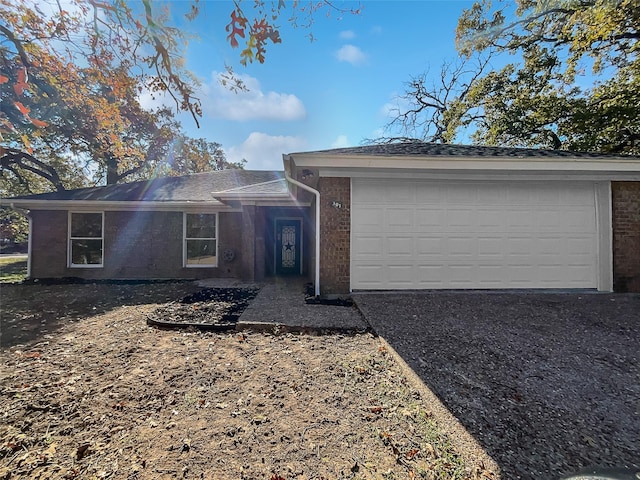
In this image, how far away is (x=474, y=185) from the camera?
22.7 feet

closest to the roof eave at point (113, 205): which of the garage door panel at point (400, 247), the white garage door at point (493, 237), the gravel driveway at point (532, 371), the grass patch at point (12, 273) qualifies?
the grass patch at point (12, 273)

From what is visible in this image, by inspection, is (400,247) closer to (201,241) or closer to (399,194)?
(399,194)

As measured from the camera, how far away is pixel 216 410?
103 inches

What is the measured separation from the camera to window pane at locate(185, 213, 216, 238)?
406 inches

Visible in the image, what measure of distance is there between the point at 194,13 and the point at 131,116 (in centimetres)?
1728

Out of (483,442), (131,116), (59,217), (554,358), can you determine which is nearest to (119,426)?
(483,442)

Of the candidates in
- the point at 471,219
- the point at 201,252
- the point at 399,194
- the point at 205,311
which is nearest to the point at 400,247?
the point at 399,194

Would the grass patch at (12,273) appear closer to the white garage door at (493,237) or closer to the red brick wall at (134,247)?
the red brick wall at (134,247)

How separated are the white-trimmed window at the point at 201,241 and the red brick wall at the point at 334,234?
16.7ft

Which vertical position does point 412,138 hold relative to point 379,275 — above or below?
above

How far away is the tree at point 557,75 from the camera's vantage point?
11445 mm

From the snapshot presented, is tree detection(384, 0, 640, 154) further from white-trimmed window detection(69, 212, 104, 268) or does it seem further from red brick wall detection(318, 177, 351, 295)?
white-trimmed window detection(69, 212, 104, 268)

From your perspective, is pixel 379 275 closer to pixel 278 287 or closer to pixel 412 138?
pixel 278 287

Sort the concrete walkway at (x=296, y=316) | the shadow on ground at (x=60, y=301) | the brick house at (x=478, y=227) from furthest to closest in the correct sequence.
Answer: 1. the brick house at (x=478, y=227)
2. the shadow on ground at (x=60, y=301)
3. the concrete walkway at (x=296, y=316)
